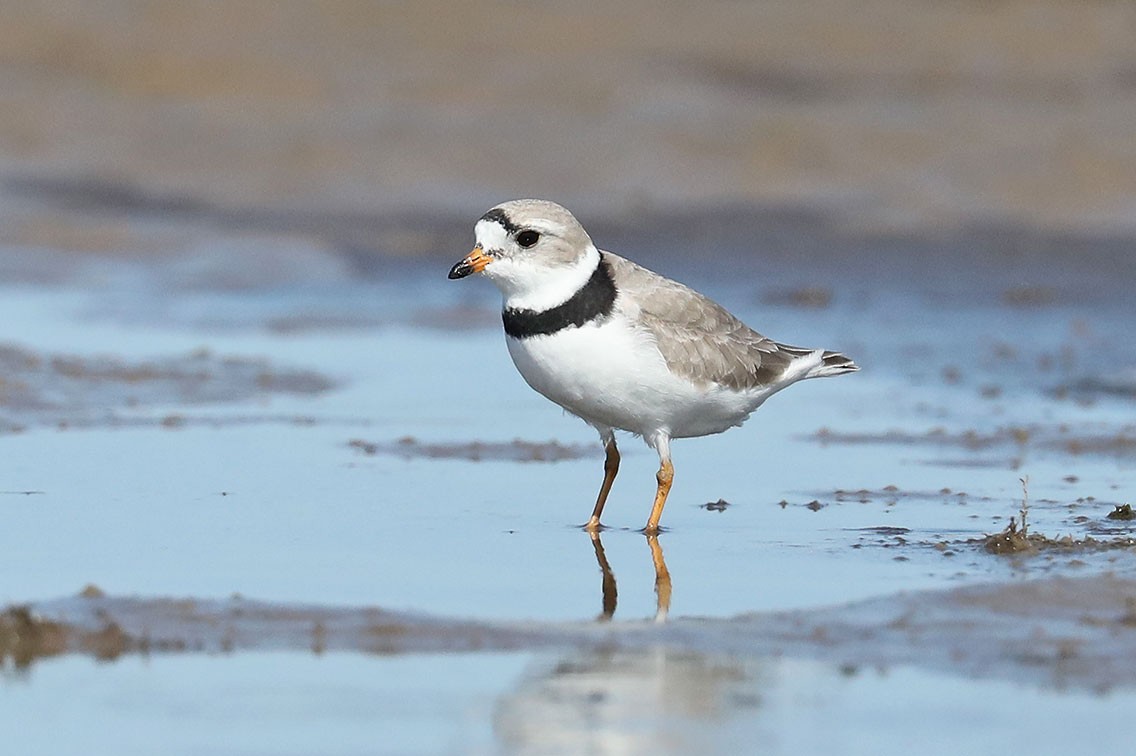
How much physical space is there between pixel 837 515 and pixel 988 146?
1102 cm

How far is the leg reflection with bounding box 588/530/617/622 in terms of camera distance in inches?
236

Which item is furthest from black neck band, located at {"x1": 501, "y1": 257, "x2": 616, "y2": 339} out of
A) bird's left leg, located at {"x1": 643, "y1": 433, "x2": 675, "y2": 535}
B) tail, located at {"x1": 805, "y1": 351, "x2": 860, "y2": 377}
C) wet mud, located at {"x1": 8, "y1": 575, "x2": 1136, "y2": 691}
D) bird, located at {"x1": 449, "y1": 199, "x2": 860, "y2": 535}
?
wet mud, located at {"x1": 8, "y1": 575, "x2": 1136, "y2": 691}

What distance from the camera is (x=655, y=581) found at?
6.47 metres

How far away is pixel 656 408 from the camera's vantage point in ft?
24.4

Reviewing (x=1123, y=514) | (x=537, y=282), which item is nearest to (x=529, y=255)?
(x=537, y=282)

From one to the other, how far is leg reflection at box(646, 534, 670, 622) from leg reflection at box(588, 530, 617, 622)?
0.45 ft

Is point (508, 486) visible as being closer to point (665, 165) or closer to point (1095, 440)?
point (1095, 440)

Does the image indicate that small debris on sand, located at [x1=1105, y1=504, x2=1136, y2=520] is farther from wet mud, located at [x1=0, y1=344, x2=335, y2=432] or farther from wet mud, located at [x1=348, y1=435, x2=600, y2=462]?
wet mud, located at [x1=0, y1=344, x2=335, y2=432]

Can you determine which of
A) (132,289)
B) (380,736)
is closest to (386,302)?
(132,289)

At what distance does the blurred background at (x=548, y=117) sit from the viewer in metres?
17.4

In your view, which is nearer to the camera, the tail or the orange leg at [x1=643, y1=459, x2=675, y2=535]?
the orange leg at [x1=643, y1=459, x2=675, y2=535]

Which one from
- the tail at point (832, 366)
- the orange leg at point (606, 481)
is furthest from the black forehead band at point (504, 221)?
the tail at point (832, 366)

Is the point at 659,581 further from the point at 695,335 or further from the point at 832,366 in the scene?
the point at 832,366

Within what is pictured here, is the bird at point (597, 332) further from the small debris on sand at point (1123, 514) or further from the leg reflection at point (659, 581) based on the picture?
the small debris on sand at point (1123, 514)
